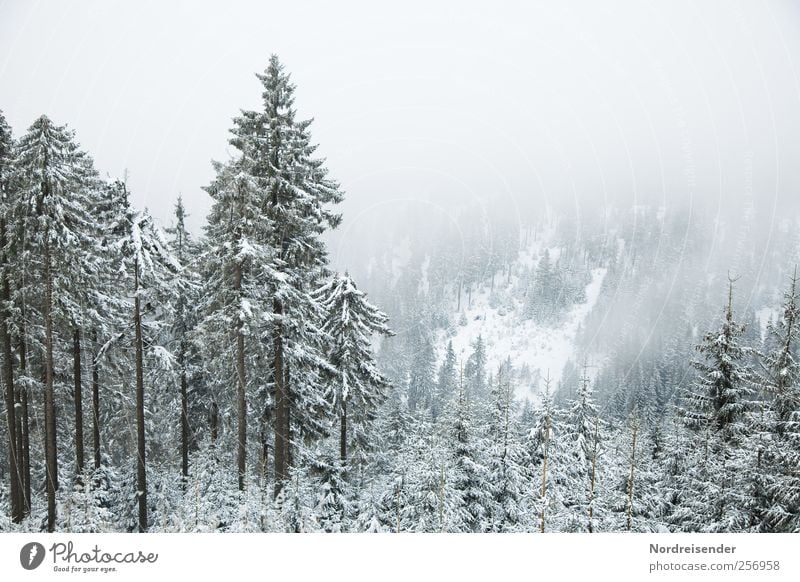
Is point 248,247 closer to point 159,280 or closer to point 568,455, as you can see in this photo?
point 159,280

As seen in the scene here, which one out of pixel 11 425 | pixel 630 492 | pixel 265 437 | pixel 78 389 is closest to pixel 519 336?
pixel 630 492

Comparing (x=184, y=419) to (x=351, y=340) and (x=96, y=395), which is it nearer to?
(x=96, y=395)

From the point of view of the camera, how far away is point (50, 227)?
973 centimetres

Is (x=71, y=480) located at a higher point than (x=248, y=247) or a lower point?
lower

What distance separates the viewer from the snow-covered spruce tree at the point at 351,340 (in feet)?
43.1

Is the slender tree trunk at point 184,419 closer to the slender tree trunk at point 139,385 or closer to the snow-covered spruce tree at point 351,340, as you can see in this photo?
the slender tree trunk at point 139,385

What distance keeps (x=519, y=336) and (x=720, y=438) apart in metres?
111

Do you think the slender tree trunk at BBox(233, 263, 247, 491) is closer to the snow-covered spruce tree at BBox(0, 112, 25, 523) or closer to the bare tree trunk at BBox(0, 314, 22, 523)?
the snow-covered spruce tree at BBox(0, 112, 25, 523)

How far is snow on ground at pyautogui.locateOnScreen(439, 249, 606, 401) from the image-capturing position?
10588 centimetres

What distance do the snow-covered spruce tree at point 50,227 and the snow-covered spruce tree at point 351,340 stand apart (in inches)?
269

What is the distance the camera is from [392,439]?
938 inches

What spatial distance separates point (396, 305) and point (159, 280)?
426 ft

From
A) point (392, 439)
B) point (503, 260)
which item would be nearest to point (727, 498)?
point (392, 439)
